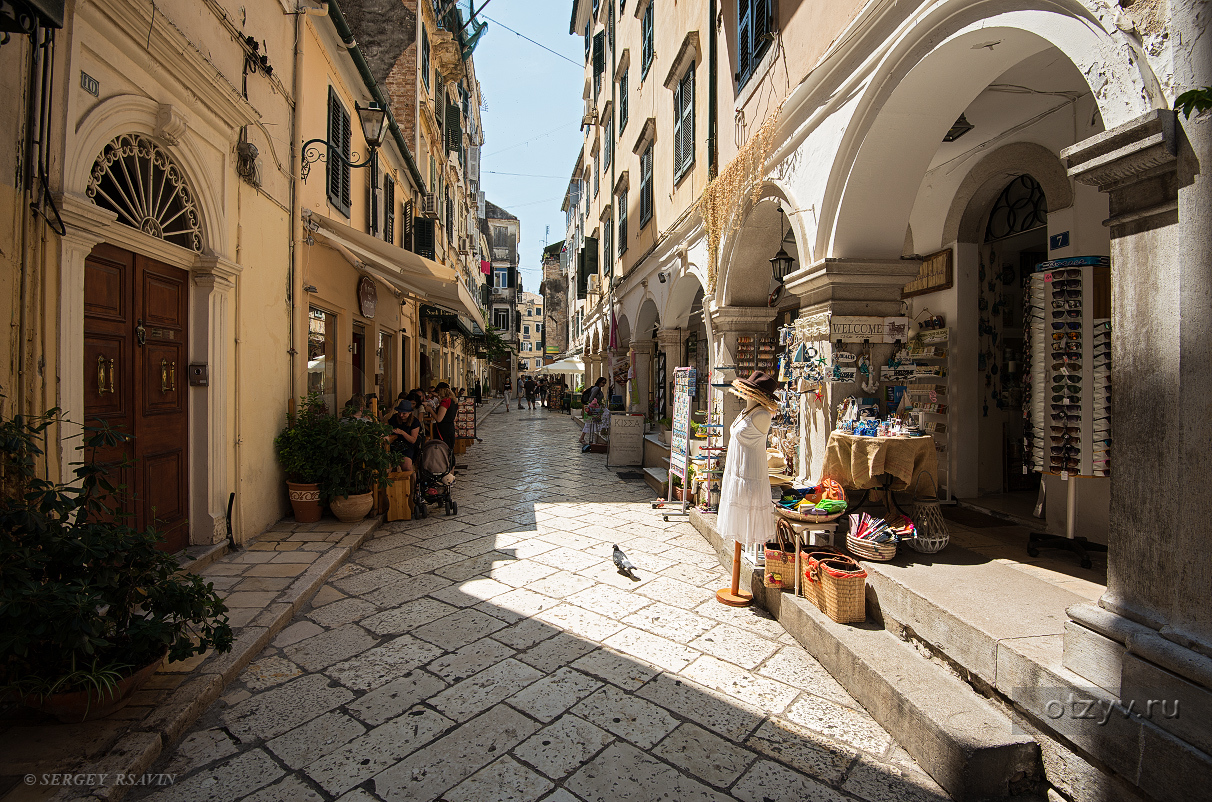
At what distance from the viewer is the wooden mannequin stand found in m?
4.40

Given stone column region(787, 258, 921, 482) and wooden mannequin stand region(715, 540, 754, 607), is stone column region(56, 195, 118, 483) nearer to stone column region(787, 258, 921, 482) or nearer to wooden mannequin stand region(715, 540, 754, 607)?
wooden mannequin stand region(715, 540, 754, 607)

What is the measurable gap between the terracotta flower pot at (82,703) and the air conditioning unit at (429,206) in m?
13.2

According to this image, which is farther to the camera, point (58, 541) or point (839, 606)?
point (839, 606)

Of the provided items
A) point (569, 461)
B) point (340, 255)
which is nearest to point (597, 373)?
point (569, 461)

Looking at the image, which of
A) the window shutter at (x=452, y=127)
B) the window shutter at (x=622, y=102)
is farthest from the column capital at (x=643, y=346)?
the window shutter at (x=452, y=127)

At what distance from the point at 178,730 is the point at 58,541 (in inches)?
38.8

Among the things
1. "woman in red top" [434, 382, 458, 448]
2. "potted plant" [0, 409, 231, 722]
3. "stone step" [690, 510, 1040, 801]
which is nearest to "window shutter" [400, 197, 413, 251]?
"woman in red top" [434, 382, 458, 448]

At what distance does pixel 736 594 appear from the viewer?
4.48 m

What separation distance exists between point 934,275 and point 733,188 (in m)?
2.48

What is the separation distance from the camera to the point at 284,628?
3799 millimetres

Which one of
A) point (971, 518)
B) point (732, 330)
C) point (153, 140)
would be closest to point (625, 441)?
point (732, 330)

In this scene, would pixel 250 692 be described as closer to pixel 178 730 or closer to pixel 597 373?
pixel 178 730

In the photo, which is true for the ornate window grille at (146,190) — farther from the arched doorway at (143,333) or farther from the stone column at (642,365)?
the stone column at (642,365)

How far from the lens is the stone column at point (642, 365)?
14.4m
